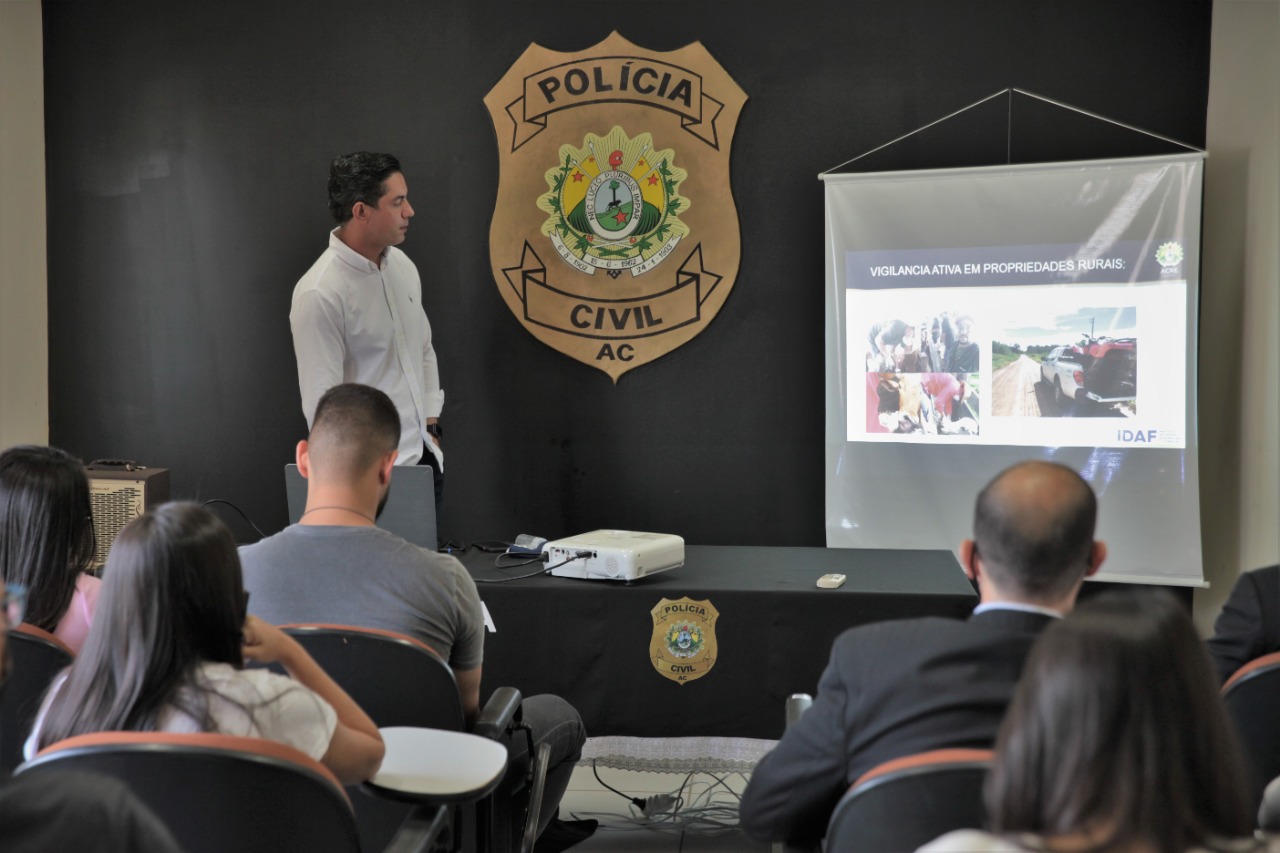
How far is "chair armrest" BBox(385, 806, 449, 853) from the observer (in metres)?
1.35

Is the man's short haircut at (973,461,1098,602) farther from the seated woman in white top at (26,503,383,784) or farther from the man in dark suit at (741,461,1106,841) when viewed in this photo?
the seated woman in white top at (26,503,383,784)

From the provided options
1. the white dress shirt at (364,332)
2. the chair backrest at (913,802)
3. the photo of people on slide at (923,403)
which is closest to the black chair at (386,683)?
the chair backrest at (913,802)

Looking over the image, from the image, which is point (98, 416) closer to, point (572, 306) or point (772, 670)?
point (572, 306)

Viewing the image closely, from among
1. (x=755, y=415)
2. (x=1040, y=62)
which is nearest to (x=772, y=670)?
(x=755, y=415)

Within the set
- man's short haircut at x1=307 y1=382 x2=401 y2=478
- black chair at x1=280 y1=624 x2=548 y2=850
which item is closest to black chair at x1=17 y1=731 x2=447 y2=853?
black chair at x1=280 y1=624 x2=548 y2=850

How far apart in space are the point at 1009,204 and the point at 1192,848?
126 inches

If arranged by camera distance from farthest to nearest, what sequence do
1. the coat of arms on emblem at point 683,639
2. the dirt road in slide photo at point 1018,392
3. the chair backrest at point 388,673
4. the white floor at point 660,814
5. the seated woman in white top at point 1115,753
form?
the dirt road in slide photo at point 1018,392 → the white floor at point 660,814 → the coat of arms on emblem at point 683,639 → the chair backrest at point 388,673 → the seated woman in white top at point 1115,753

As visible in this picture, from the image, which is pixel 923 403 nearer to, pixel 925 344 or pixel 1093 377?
pixel 925 344

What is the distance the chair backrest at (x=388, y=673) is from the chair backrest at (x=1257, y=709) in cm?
118

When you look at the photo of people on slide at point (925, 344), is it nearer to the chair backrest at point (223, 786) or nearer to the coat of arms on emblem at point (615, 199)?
the coat of arms on emblem at point (615, 199)

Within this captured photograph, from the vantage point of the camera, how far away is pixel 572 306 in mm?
4188

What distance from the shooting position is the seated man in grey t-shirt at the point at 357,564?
5.81 ft

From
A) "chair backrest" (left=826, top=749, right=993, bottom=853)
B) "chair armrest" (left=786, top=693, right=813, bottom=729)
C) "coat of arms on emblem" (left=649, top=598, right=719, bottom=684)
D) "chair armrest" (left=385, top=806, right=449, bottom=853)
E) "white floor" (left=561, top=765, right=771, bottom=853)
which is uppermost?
"chair backrest" (left=826, top=749, right=993, bottom=853)

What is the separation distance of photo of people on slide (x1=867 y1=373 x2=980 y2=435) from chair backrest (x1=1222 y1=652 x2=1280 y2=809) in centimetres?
202
